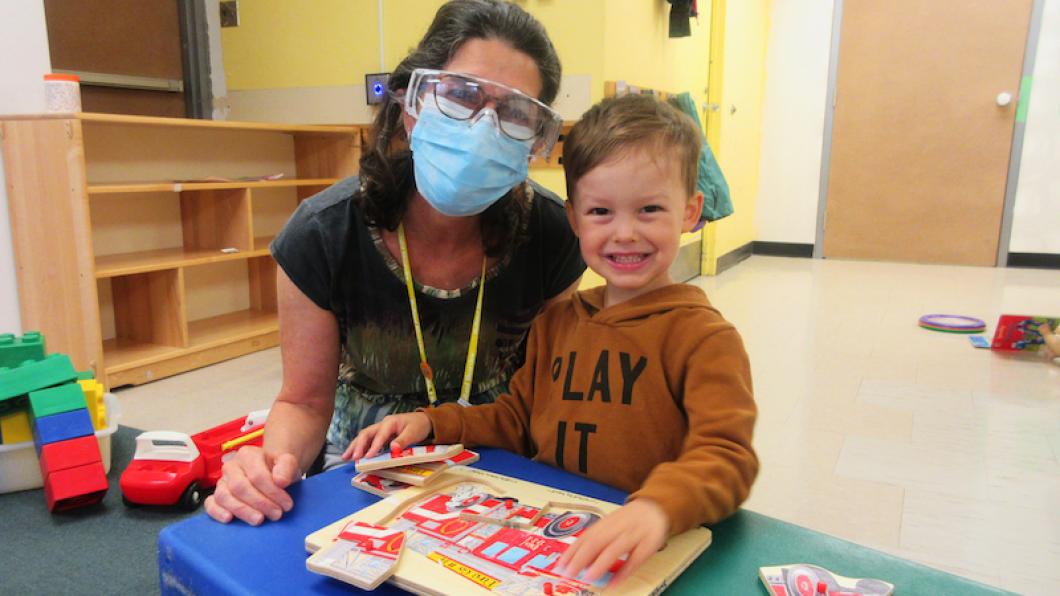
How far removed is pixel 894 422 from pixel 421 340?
1.90 m

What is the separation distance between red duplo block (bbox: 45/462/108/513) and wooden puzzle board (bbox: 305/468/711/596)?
143 centimetres

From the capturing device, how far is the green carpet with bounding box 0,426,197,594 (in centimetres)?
153

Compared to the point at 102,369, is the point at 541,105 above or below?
above

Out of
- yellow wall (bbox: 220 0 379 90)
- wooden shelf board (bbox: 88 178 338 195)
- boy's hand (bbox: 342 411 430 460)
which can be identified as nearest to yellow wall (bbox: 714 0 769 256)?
yellow wall (bbox: 220 0 379 90)

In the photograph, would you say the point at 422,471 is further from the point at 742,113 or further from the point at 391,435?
the point at 742,113

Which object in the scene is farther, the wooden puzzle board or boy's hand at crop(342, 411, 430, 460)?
boy's hand at crop(342, 411, 430, 460)

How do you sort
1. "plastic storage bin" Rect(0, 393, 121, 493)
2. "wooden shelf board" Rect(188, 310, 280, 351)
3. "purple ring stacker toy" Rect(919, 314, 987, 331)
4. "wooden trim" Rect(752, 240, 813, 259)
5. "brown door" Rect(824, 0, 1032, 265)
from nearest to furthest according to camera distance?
"plastic storage bin" Rect(0, 393, 121, 493) → "wooden shelf board" Rect(188, 310, 280, 351) → "purple ring stacker toy" Rect(919, 314, 987, 331) → "brown door" Rect(824, 0, 1032, 265) → "wooden trim" Rect(752, 240, 813, 259)

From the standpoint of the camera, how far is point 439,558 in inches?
24.1

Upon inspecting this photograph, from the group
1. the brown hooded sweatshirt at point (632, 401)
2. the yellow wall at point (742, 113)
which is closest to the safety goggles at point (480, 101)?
the brown hooded sweatshirt at point (632, 401)

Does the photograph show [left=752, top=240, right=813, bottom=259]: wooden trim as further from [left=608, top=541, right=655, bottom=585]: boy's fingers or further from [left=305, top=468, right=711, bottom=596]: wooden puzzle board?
[left=608, top=541, right=655, bottom=585]: boy's fingers

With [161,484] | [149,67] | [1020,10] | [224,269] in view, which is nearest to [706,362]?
[161,484]

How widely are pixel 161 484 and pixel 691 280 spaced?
3.76 meters

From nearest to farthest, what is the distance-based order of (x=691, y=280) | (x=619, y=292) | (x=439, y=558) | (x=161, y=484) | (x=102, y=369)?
1. (x=439, y=558)
2. (x=619, y=292)
3. (x=161, y=484)
4. (x=102, y=369)
5. (x=691, y=280)

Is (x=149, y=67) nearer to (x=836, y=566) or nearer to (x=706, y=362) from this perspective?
(x=706, y=362)
